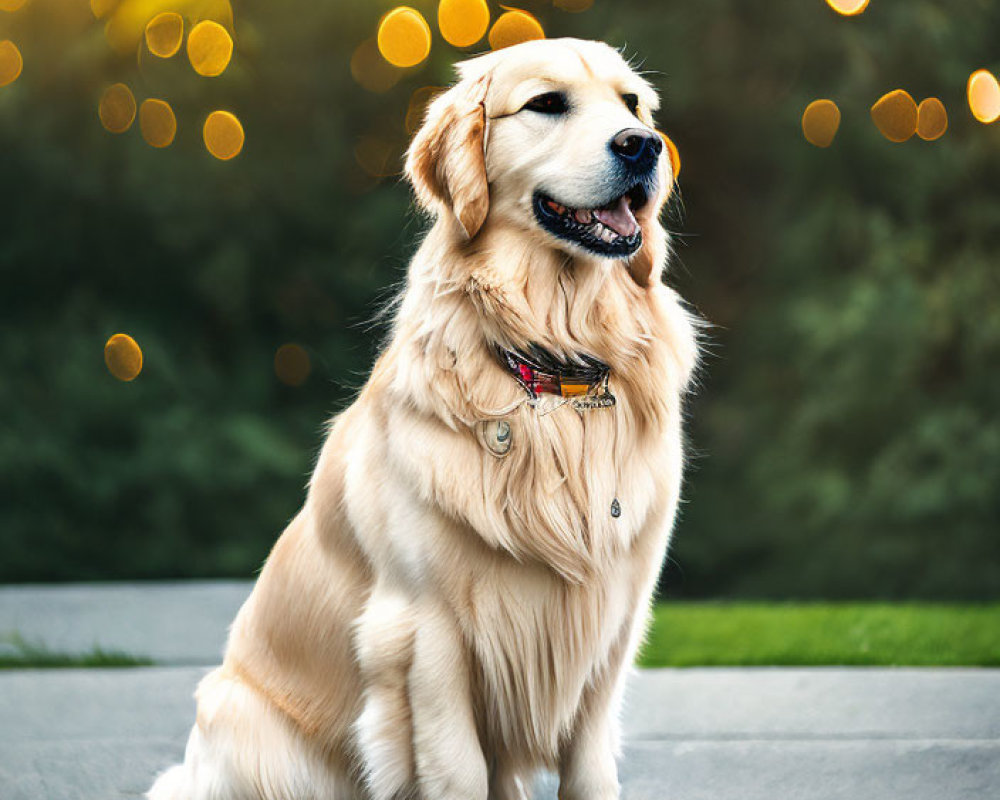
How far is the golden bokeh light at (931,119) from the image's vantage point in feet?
23.5

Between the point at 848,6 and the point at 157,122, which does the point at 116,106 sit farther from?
the point at 848,6

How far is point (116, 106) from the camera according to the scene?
22.5 feet

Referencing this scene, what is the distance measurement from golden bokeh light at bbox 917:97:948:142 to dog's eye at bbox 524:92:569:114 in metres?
5.65

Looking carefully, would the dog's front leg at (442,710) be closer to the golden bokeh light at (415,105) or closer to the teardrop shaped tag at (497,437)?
the teardrop shaped tag at (497,437)

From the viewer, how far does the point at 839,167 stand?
7.24 meters

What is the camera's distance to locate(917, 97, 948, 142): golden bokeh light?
716 cm

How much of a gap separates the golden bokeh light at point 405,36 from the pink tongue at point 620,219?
5.04 m

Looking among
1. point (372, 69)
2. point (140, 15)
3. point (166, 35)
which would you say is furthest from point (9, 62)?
point (372, 69)

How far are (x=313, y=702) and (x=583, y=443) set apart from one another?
75 centimetres

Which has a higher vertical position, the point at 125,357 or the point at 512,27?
the point at 512,27

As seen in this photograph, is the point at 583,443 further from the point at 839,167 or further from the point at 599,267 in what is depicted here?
the point at 839,167

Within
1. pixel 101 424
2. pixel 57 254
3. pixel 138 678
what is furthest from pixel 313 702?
pixel 57 254

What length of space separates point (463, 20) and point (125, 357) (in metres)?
2.80

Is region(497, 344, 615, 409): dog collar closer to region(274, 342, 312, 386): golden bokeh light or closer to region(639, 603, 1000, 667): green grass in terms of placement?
region(639, 603, 1000, 667): green grass
